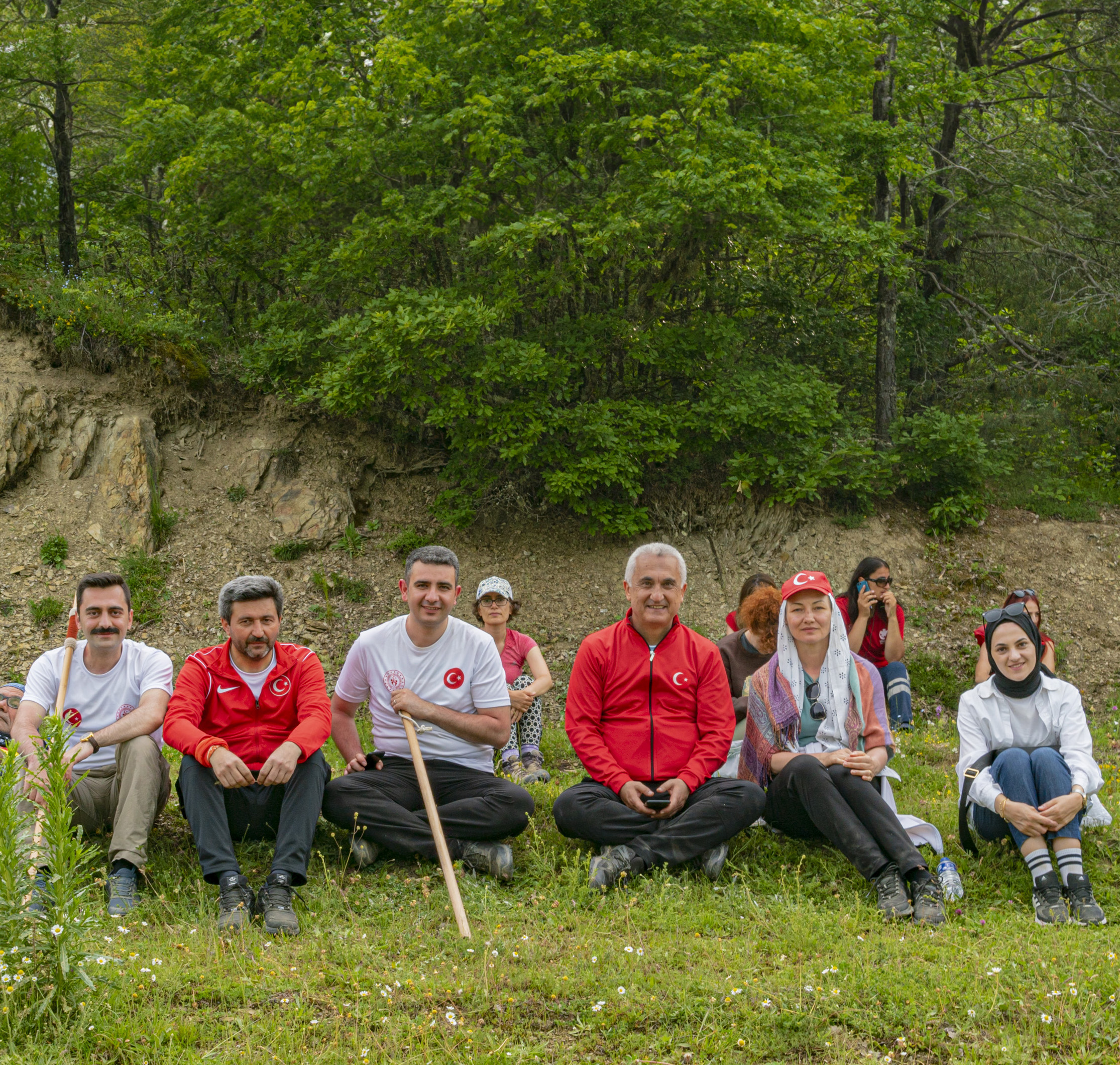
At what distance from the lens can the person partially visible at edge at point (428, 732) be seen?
5.33 meters

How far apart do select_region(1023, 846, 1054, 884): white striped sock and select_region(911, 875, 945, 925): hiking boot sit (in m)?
0.45

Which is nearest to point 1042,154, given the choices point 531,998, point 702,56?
point 702,56

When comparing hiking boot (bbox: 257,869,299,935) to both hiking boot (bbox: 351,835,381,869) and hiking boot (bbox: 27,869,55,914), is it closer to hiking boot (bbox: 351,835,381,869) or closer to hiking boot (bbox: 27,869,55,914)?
hiking boot (bbox: 351,835,381,869)

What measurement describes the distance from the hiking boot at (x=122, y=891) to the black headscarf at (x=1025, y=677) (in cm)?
430

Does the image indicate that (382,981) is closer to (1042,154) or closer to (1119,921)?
(1119,921)

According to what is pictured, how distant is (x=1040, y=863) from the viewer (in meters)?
4.88

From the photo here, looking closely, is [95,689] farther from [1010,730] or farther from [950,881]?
[1010,730]

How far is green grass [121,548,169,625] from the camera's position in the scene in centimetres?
1162

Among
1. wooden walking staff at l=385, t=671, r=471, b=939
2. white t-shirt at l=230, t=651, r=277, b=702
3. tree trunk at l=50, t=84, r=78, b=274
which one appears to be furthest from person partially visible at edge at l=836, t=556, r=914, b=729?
Result: tree trunk at l=50, t=84, r=78, b=274

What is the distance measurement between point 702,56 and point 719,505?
5.13 m

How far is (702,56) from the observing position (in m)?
10.9

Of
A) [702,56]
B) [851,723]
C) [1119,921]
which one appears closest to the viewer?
[1119,921]

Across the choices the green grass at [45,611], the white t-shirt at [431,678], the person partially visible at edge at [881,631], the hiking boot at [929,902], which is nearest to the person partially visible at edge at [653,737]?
the white t-shirt at [431,678]

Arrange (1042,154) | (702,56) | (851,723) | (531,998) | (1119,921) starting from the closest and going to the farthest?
(531,998), (1119,921), (851,723), (702,56), (1042,154)
